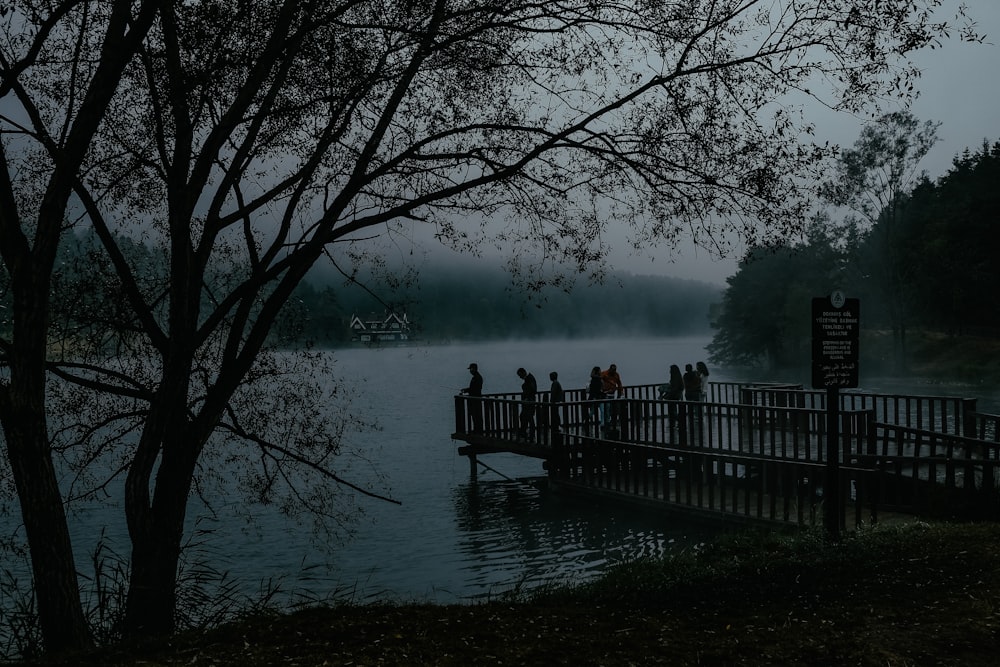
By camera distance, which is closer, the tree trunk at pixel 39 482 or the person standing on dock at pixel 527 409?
the tree trunk at pixel 39 482

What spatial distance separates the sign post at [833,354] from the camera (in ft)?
33.9

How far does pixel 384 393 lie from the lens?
8331 centimetres

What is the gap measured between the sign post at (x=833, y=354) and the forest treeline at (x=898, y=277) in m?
34.3

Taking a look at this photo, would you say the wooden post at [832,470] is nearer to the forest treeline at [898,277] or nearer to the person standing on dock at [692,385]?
the person standing on dock at [692,385]

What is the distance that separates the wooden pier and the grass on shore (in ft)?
7.31

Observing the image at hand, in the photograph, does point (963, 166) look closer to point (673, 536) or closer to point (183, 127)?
point (673, 536)

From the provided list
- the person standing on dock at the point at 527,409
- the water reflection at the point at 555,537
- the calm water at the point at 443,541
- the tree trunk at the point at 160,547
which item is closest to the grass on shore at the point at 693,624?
the tree trunk at the point at 160,547

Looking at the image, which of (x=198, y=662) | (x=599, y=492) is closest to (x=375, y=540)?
(x=599, y=492)

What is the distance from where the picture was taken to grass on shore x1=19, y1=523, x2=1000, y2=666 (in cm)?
Answer: 616

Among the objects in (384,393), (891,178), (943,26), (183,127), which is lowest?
(384,393)

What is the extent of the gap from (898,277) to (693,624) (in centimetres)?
6287

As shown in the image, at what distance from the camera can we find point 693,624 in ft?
23.3

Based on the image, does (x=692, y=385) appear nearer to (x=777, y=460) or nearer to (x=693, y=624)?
(x=777, y=460)

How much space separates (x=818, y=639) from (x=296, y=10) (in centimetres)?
746
